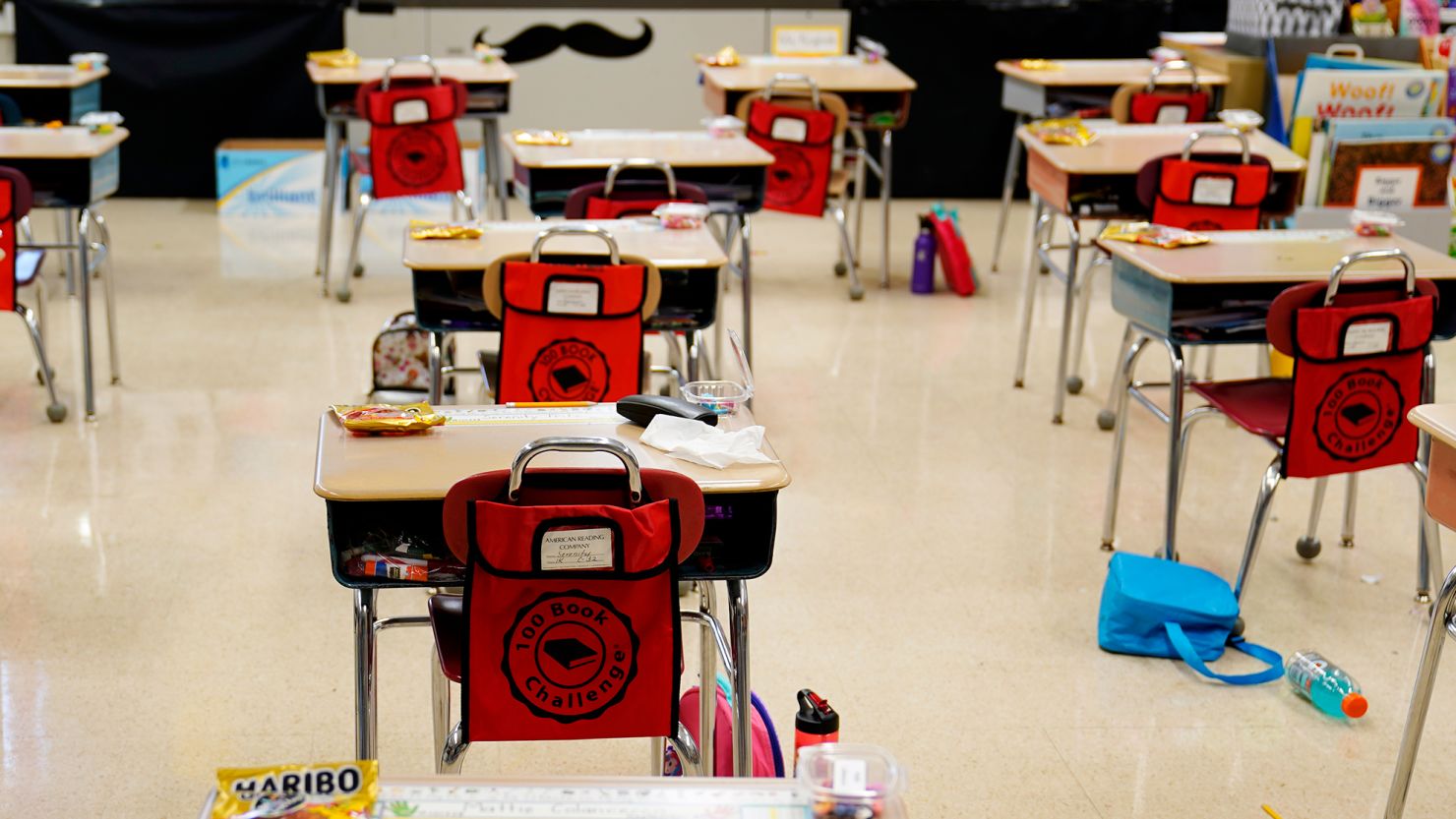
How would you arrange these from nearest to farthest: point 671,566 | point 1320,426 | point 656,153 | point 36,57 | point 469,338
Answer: point 671,566
point 1320,426
point 656,153
point 469,338
point 36,57

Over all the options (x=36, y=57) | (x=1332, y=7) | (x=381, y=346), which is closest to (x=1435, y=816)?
(x=381, y=346)

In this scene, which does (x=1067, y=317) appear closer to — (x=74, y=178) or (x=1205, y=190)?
(x=1205, y=190)

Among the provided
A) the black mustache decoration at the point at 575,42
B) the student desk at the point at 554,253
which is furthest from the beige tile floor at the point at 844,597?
the black mustache decoration at the point at 575,42

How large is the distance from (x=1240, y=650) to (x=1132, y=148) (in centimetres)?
212

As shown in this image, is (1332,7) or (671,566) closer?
(671,566)

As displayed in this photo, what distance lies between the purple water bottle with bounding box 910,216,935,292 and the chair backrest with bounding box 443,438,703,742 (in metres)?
4.69

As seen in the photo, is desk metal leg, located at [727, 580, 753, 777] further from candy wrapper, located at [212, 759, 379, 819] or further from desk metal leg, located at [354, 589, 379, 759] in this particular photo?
candy wrapper, located at [212, 759, 379, 819]

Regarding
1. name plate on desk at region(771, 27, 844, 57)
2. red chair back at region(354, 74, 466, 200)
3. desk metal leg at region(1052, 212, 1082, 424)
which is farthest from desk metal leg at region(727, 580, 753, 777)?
name plate on desk at region(771, 27, 844, 57)

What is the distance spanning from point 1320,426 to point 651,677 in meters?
1.90

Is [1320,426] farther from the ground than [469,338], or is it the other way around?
[1320,426]

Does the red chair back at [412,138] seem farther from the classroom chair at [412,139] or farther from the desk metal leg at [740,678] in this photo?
the desk metal leg at [740,678]

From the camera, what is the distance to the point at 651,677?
2.29m

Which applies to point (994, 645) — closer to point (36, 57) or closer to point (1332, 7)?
point (1332, 7)

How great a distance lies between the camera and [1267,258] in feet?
13.0
